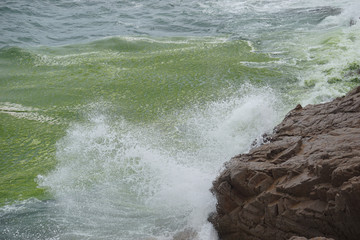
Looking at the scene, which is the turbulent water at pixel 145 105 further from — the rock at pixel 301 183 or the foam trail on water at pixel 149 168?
the rock at pixel 301 183

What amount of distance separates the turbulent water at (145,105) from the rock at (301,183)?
0.90 metres

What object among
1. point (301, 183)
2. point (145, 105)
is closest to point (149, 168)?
point (145, 105)

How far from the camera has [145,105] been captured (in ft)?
36.1

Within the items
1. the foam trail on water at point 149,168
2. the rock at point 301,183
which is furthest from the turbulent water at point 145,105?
the rock at point 301,183

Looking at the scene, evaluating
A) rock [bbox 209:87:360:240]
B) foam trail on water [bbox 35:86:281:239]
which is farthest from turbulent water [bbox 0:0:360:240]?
rock [bbox 209:87:360:240]

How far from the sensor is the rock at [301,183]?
426 cm

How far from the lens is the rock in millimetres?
4258

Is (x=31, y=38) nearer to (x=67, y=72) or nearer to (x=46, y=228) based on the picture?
(x=67, y=72)

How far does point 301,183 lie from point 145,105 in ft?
22.7

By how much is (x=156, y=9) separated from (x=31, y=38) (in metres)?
7.43

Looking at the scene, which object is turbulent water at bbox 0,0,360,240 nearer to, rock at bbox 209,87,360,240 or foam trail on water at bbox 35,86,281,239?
foam trail on water at bbox 35,86,281,239

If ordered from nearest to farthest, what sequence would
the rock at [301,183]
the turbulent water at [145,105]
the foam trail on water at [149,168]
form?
the rock at [301,183] < the foam trail on water at [149,168] < the turbulent water at [145,105]

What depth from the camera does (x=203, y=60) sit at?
43.6 ft

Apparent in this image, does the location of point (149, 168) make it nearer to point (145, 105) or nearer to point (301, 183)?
point (145, 105)
